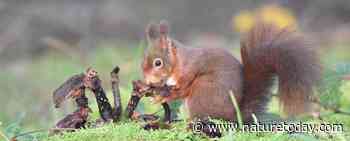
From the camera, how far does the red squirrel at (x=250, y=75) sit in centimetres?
285

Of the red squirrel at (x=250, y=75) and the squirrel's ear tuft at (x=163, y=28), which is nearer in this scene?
the red squirrel at (x=250, y=75)

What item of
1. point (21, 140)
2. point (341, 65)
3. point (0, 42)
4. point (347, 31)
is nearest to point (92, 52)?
point (0, 42)

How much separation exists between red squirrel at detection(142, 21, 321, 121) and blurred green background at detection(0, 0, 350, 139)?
439 cm

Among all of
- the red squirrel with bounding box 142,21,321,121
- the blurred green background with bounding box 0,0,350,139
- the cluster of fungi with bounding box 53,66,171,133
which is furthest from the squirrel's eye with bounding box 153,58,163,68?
the blurred green background with bounding box 0,0,350,139

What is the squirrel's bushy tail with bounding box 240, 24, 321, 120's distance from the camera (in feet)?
9.29

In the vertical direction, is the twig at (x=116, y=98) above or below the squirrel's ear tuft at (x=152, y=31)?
below

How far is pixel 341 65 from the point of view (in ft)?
11.5

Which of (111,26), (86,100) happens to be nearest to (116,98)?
(86,100)

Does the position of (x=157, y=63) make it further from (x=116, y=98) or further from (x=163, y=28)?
(x=116, y=98)

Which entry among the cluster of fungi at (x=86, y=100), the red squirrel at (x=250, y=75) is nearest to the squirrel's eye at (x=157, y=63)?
the red squirrel at (x=250, y=75)

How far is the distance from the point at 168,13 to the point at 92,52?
7.51ft

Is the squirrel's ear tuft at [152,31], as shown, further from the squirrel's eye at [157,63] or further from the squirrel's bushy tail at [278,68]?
the squirrel's bushy tail at [278,68]

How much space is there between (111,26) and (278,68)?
8.07m

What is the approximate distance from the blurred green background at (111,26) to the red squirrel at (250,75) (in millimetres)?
4390
